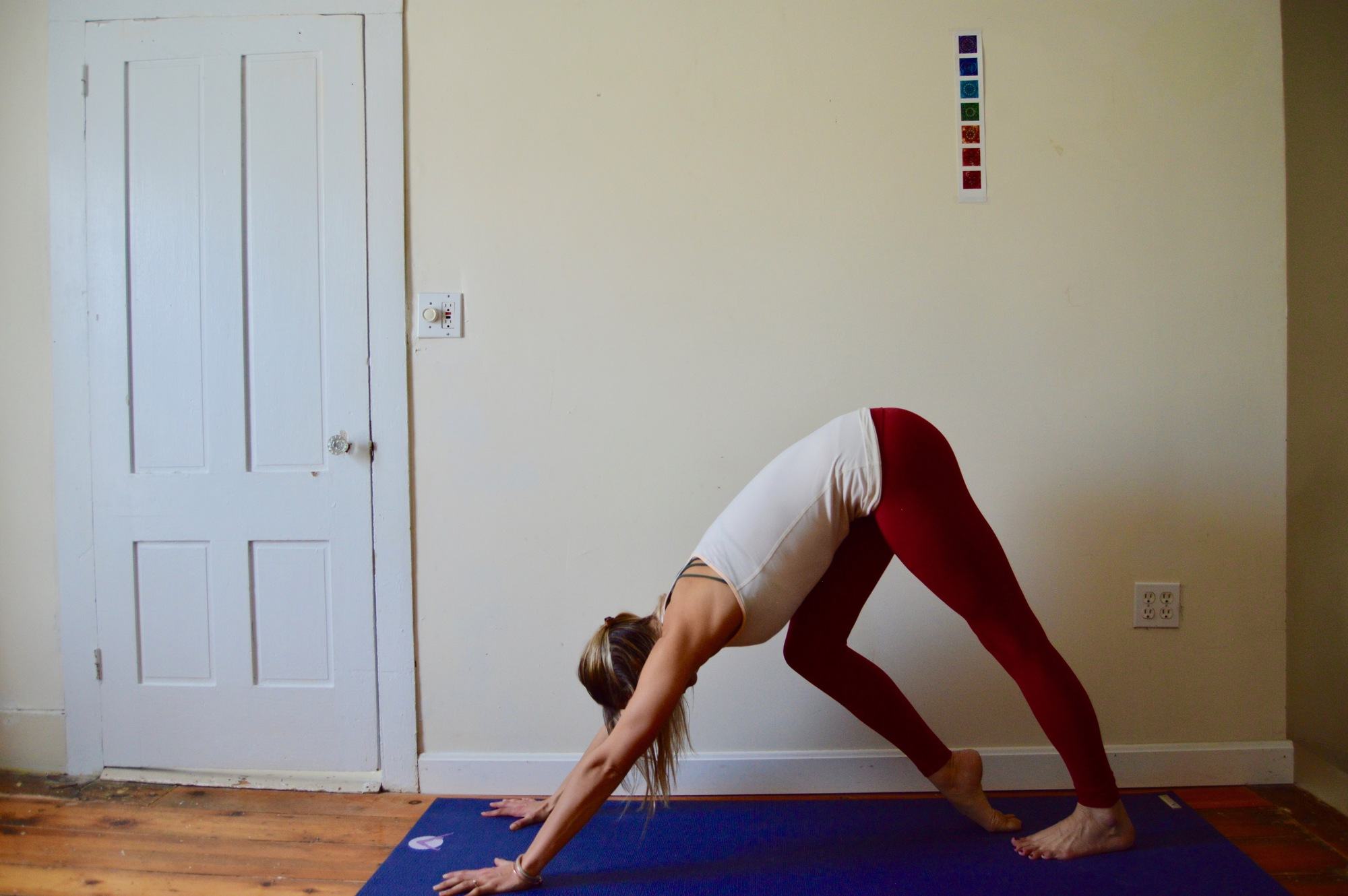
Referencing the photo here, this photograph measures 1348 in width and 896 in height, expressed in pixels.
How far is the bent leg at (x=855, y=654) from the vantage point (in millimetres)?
1647

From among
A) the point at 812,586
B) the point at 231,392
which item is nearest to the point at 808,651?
the point at 812,586

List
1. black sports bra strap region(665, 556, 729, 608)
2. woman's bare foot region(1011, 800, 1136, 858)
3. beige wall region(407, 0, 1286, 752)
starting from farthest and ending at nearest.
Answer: beige wall region(407, 0, 1286, 752), woman's bare foot region(1011, 800, 1136, 858), black sports bra strap region(665, 556, 729, 608)

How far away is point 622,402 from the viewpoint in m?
1.96

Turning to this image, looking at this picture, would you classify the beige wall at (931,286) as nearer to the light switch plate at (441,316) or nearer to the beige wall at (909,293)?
the beige wall at (909,293)

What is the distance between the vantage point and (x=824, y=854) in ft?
5.33

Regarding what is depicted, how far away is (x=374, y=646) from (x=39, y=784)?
1075 millimetres

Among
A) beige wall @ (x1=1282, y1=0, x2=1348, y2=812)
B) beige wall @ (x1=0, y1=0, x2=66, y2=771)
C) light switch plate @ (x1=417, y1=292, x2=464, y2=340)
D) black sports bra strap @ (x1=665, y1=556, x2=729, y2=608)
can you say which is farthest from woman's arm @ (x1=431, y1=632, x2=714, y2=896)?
beige wall @ (x1=1282, y1=0, x2=1348, y2=812)

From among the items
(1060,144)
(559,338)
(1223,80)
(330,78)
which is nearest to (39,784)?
(559,338)

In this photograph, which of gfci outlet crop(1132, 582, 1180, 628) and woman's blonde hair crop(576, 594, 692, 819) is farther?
gfci outlet crop(1132, 582, 1180, 628)

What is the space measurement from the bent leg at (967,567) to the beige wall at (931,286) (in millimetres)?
459

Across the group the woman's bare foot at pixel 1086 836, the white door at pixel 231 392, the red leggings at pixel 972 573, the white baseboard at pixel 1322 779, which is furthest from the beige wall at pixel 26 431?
the white baseboard at pixel 1322 779

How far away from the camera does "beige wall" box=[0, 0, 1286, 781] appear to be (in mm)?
1933

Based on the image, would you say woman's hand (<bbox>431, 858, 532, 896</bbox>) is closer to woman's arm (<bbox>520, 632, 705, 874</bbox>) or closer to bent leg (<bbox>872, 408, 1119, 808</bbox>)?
woman's arm (<bbox>520, 632, 705, 874</bbox>)

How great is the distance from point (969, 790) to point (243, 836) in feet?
6.03
